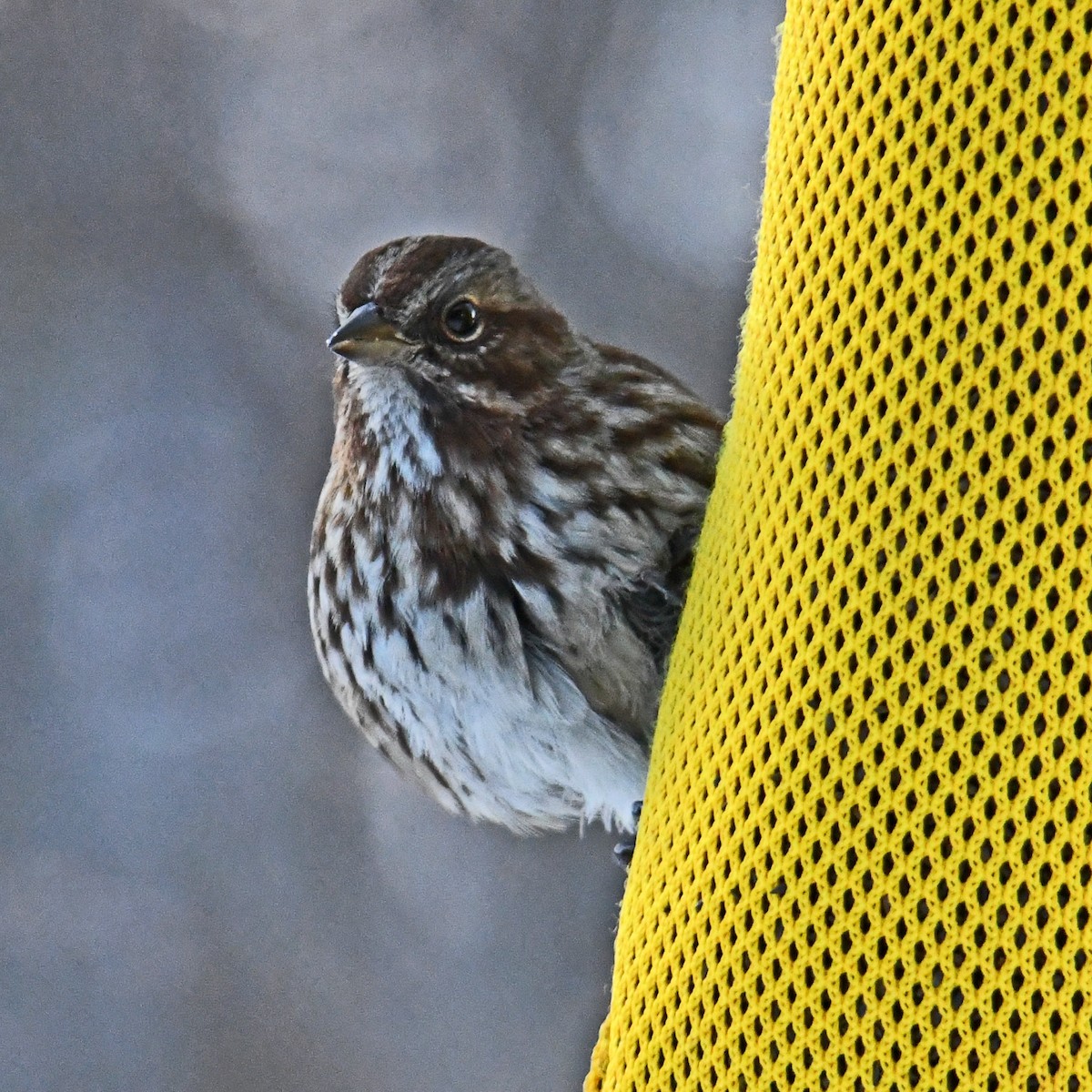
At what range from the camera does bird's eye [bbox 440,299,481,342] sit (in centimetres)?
379

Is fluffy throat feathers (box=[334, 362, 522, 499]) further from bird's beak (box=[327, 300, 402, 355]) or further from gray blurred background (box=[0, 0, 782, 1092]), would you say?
gray blurred background (box=[0, 0, 782, 1092])

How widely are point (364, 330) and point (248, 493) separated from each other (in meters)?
3.22

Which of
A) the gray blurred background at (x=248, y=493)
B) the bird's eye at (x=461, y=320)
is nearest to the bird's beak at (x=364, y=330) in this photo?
the bird's eye at (x=461, y=320)

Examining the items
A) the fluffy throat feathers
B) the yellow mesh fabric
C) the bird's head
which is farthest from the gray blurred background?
the yellow mesh fabric

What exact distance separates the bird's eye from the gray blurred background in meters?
2.79

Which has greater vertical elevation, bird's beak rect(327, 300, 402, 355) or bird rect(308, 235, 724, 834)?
bird's beak rect(327, 300, 402, 355)

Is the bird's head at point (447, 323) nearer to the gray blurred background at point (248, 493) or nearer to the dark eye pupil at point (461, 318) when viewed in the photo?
the dark eye pupil at point (461, 318)

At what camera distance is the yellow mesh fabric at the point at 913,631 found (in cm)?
202

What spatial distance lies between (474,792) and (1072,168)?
2.34 m

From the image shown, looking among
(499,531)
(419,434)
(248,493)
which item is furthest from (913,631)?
(248,493)

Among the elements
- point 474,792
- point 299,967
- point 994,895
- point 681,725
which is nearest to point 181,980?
point 299,967

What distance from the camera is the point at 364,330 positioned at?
12.0 ft

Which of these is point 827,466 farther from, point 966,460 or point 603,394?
point 603,394

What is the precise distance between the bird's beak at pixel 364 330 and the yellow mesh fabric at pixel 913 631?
150 centimetres
